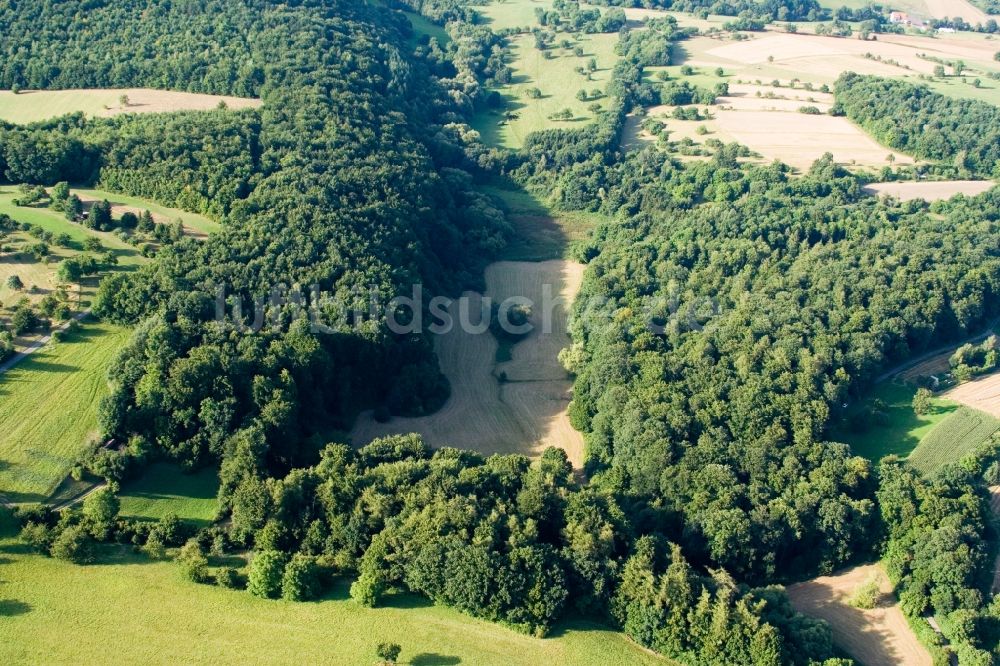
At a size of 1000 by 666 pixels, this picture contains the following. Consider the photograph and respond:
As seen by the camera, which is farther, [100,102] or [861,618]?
[100,102]

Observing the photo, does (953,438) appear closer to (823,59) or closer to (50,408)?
(50,408)

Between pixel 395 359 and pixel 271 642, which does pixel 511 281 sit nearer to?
pixel 395 359

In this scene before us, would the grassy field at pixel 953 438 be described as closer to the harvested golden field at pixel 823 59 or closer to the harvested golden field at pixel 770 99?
the harvested golden field at pixel 770 99

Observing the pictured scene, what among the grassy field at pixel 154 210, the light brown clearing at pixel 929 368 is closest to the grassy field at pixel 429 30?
the grassy field at pixel 154 210

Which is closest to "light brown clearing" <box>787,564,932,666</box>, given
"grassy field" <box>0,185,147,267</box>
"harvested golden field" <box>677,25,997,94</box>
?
"grassy field" <box>0,185,147,267</box>

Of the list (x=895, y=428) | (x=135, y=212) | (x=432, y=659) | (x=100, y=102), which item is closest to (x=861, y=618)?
(x=895, y=428)

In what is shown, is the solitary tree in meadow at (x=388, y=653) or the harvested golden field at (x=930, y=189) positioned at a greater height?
the harvested golden field at (x=930, y=189)

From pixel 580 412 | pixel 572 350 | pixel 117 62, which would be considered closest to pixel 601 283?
pixel 572 350
